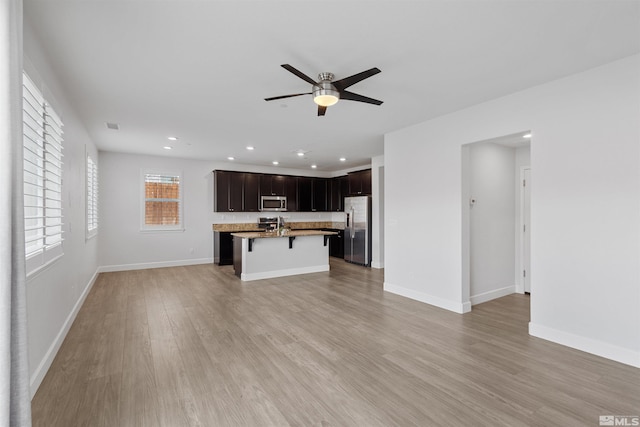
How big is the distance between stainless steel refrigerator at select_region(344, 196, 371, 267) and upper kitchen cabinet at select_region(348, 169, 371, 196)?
0.69 feet

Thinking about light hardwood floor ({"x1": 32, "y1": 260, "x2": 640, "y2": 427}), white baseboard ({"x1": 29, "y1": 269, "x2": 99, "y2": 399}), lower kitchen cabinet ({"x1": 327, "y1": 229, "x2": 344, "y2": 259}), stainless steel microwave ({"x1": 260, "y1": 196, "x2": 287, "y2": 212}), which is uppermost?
stainless steel microwave ({"x1": 260, "y1": 196, "x2": 287, "y2": 212})

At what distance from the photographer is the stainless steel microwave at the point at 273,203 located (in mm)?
8062

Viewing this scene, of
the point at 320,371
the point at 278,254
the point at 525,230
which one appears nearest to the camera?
the point at 320,371

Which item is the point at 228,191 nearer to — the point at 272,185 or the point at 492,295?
the point at 272,185

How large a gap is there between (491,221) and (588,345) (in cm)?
209

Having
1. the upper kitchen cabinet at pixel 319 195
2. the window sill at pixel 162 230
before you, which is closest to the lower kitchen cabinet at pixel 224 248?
the window sill at pixel 162 230

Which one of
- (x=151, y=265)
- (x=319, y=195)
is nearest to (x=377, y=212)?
(x=319, y=195)

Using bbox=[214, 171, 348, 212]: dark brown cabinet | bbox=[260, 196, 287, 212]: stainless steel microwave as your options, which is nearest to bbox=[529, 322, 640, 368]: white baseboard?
bbox=[214, 171, 348, 212]: dark brown cabinet

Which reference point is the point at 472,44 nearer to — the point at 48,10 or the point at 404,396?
the point at 404,396

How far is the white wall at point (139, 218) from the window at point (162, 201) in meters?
0.13

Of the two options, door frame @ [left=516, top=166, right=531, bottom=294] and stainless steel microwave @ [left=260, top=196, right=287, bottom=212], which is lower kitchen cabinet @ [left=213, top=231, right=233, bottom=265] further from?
door frame @ [left=516, top=166, right=531, bottom=294]

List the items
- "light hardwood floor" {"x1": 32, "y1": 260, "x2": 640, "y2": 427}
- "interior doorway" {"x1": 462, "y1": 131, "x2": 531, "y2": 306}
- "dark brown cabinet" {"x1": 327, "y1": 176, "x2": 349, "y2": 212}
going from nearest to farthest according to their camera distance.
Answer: "light hardwood floor" {"x1": 32, "y1": 260, "x2": 640, "y2": 427}
"interior doorway" {"x1": 462, "y1": 131, "x2": 531, "y2": 306}
"dark brown cabinet" {"x1": 327, "y1": 176, "x2": 349, "y2": 212}

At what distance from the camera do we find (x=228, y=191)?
7555 millimetres

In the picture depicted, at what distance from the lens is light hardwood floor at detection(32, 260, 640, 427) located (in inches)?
77.9
